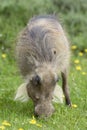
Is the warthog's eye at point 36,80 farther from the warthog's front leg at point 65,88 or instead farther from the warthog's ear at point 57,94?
the warthog's front leg at point 65,88

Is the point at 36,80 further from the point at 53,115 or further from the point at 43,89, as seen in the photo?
the point at 53,115

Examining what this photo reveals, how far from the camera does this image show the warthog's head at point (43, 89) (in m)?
6.53

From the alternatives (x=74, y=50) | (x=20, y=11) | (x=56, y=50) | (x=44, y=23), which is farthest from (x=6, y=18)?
(x=56, y=50)

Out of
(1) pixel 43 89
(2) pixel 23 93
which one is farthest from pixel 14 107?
(1) pixel 43 89

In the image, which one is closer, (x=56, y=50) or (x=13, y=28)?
(x=56, y=50)

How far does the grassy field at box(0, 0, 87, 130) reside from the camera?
21.7 ft

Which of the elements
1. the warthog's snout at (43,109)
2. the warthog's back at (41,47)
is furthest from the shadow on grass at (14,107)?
the warthog's back at (41,47)

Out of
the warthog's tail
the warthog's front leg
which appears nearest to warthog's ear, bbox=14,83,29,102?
the warthog's tail

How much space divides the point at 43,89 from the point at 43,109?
252 mm

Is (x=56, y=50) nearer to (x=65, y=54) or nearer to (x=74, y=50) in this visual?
(x=65, y=54)

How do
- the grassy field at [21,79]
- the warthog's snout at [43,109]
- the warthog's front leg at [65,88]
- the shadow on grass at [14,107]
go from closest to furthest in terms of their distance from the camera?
the warthog's snout at [43,109] < the grassy field at [21,79] < the shadow on grass at [14,107] < the warthog's front leg at [65,88]

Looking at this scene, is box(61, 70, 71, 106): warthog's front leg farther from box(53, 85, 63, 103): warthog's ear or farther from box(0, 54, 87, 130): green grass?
box(53, 85, 63, 103): warthog's ear

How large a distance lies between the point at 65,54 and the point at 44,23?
655 millimetres

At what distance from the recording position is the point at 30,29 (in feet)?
24.3
